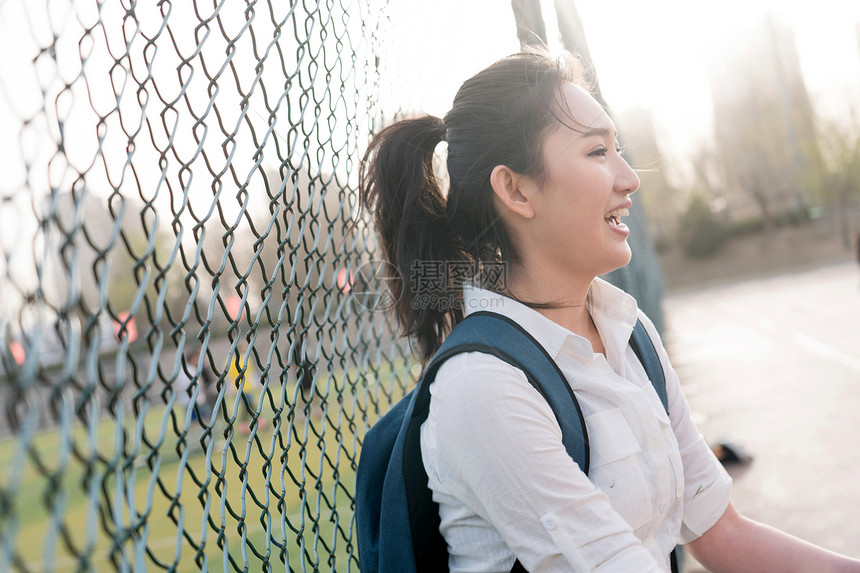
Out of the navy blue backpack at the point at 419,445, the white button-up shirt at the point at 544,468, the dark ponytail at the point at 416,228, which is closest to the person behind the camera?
the white button-up shirt at the point at 544,468

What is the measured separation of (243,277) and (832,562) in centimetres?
146

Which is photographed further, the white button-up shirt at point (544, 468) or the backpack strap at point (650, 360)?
the backpack strap at point (650, 360)

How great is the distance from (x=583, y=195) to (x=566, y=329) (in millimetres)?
316

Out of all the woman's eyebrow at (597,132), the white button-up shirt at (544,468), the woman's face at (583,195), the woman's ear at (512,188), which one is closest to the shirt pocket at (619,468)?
the white button-up shirt at (544,468)

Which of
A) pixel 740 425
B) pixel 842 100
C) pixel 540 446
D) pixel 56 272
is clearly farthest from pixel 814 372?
pixel 842 100

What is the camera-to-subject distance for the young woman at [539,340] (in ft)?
4.09

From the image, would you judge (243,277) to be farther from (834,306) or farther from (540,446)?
(834,306)

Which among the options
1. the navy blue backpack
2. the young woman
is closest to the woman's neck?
the young woman

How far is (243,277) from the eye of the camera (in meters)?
1.37

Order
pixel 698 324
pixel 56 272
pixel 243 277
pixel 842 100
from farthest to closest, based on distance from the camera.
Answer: pixel 842 100, pixel 698 324, pixel 243 277, pixel 56 272

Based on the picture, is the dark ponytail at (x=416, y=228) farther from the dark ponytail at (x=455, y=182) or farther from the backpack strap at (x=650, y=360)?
the backpack strap at (x=650, y=360)

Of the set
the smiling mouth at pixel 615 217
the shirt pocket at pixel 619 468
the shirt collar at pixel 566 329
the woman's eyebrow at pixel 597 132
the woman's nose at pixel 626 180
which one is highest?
the woman's eyebrow at pixel 597 132

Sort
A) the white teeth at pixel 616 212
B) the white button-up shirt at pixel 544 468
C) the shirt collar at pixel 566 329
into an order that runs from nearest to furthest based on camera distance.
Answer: the white button-up shirt at pixel 544 468, the shirt collar at pixel 566 329, the white teeth at pixel 616 212

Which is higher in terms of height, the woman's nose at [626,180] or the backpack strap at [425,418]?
the woman's nose at [626,180]
